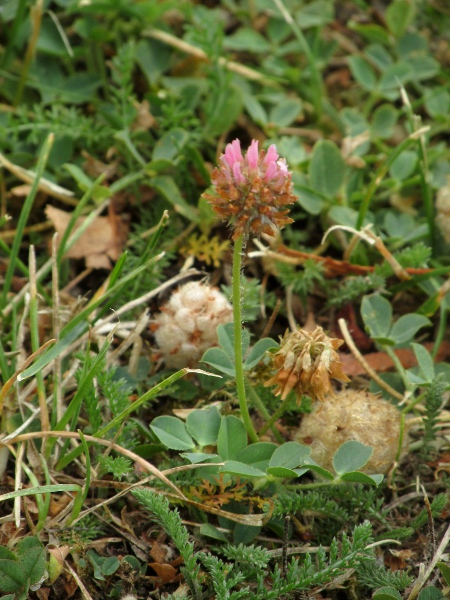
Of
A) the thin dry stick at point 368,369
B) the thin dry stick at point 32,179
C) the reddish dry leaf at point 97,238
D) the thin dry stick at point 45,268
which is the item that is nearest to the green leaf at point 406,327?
the thin dry stick at point 368,369

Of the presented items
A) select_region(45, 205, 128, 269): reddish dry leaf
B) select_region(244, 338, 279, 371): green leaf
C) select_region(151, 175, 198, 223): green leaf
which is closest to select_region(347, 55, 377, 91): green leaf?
select_region(151, 175, 198, 223): green leaf

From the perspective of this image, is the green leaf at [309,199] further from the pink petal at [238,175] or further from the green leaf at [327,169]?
the pink petal at [238,175]

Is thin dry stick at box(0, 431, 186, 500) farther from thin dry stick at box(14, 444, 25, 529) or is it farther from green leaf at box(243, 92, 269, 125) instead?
green leaf at box(243, 92, 269, 125)

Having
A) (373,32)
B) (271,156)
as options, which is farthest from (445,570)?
(373,32)

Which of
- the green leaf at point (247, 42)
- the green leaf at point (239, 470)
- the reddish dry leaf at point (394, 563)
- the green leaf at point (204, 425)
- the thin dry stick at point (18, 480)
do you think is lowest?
the reddish dry leaf at point (394, 563)

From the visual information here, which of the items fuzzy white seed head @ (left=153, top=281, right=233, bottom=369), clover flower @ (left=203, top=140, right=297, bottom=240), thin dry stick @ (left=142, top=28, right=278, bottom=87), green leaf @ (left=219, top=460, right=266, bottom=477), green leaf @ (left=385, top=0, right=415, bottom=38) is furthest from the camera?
green leaf @ (left=385, top=0, right=415, bottom=38)

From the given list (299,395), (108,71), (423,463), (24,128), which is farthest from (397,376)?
(108,71)
